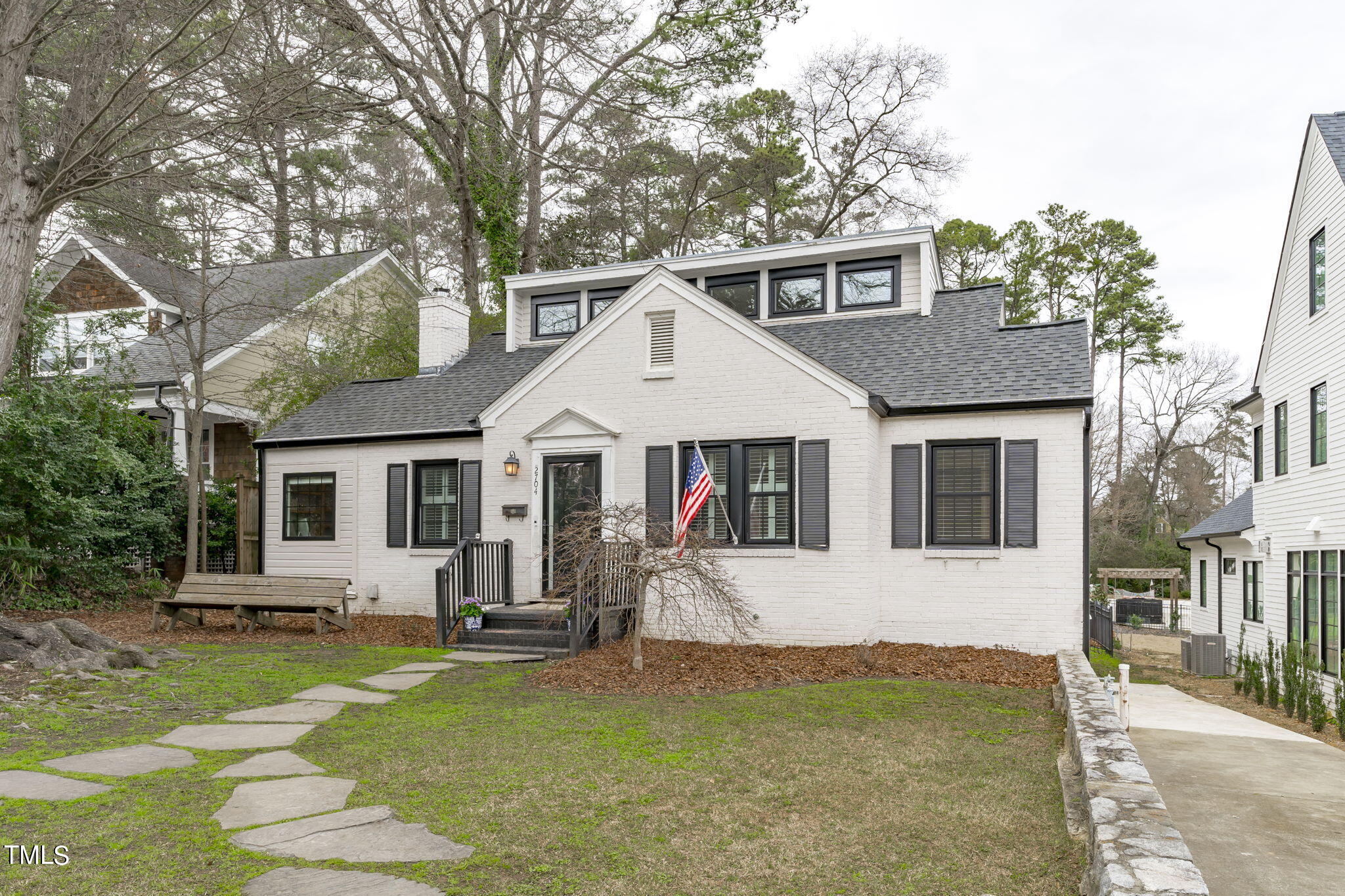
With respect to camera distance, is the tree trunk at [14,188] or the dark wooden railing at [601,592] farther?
the dark wooden railing at [601,592]

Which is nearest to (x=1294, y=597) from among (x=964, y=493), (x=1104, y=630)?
(x=1104, y=630)

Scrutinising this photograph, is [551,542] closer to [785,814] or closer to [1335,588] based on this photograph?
[785,814]

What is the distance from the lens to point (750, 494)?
1148 cm

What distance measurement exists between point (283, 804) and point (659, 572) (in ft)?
15.3

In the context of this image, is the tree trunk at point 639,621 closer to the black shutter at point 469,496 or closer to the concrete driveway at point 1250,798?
the concrete driveway at point 1250,798

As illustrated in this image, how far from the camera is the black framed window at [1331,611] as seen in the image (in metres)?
13.2

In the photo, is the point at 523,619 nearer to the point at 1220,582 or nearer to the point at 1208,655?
the point at 1208,655

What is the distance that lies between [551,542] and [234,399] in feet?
35.7

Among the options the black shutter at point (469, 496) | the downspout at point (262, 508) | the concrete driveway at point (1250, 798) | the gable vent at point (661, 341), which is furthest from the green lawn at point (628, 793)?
the downspout at point (262, 508)

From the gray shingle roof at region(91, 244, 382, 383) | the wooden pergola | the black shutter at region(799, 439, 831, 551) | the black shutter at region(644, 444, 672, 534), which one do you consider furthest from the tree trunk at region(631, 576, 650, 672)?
the wooden pergola

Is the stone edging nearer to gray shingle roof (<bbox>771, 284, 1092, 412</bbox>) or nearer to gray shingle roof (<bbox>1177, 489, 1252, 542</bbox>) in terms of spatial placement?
gray shingle roof (<bbox>771, 284, 1092, 412</bbox>)

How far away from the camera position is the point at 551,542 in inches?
470

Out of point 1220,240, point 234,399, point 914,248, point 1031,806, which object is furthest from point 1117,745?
point 1220,240

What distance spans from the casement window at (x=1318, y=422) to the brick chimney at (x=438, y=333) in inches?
572
